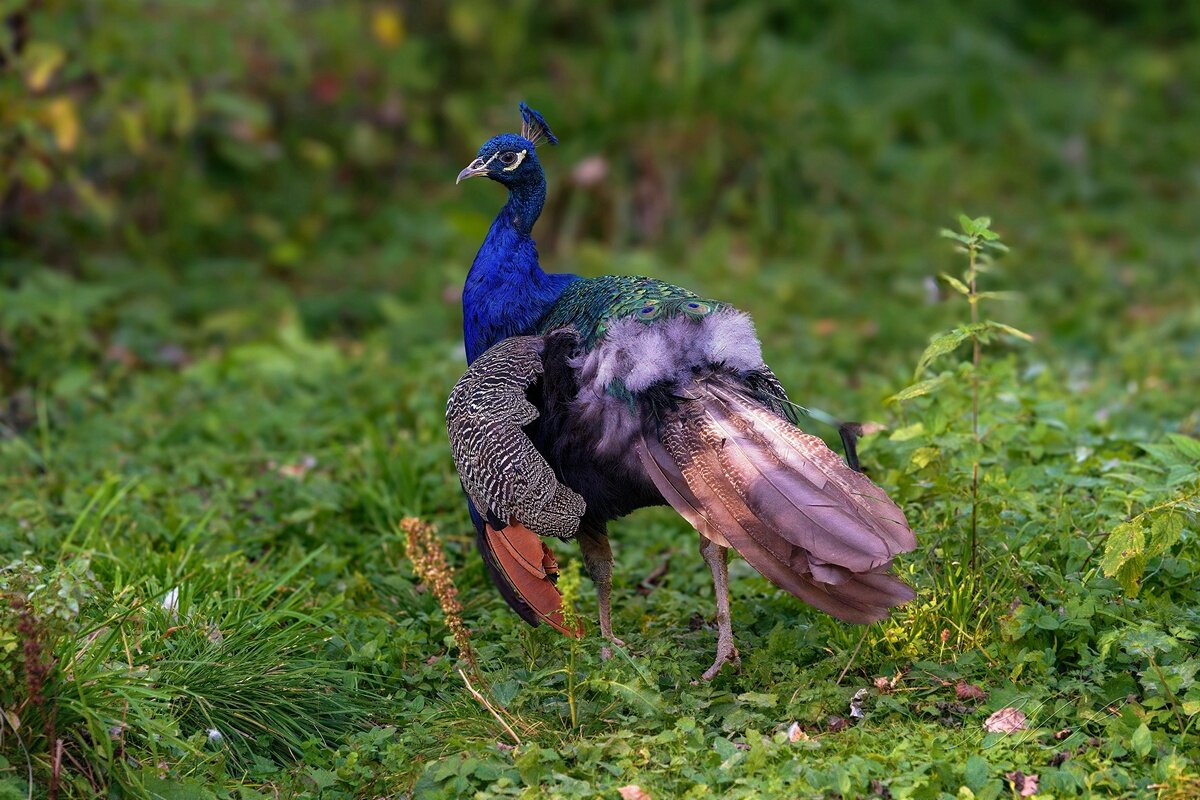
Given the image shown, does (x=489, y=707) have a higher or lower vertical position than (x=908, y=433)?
lower

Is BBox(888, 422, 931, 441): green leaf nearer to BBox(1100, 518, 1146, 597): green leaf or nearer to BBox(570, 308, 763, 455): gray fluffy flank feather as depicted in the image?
BBox(570, 308, 763, 455): gray fluffy flank feather

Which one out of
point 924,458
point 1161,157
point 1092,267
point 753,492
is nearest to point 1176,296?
point 1092,267

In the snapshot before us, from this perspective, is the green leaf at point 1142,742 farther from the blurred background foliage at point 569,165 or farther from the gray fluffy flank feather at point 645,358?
the blurred background foliage at point 569,165

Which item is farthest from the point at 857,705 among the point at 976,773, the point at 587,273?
the point at 587,273

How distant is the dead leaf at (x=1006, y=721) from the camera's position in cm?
370

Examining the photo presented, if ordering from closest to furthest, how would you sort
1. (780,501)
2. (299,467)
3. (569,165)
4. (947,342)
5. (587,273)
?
(780,501), (947,342), (299,467), (587,273), (569,165)

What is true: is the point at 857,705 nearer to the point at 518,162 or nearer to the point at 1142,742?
the point at 1142,742

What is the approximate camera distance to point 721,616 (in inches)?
164

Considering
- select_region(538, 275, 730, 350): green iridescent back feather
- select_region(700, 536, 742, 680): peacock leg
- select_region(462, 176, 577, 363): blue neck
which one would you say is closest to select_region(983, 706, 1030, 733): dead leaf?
select_region(700, 536, 742, 680): peacock leg

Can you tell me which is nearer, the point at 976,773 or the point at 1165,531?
the point at 976,773

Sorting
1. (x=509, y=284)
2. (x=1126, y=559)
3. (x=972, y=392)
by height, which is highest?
(x=509, y=284)

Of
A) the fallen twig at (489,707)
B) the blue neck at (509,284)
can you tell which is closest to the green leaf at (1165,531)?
the fallen twig at (489,707)

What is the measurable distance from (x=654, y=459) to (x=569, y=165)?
4.67 m

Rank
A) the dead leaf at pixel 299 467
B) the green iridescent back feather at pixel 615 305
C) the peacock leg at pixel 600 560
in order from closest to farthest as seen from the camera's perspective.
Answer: the green iridescent back feather at pixel 615 305
the peacock leg at pixel 600 560
the dead leaf at pixel 299 467
